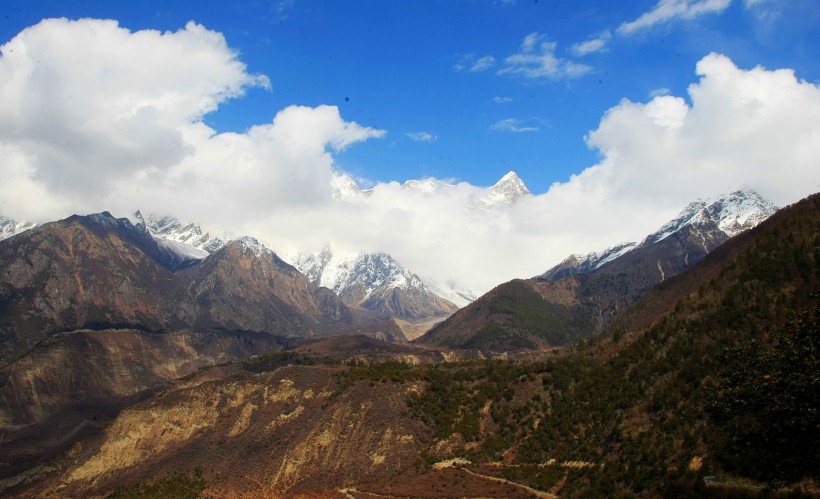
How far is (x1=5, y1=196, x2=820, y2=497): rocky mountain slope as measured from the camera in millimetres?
78875

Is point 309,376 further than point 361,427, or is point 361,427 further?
point 309,376

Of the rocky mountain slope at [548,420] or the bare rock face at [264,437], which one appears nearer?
the rocky mountain slope at [548,420]

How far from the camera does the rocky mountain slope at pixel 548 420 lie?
7888 centimetres

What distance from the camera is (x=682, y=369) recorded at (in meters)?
104

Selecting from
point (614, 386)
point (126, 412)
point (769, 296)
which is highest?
point (126, 412)

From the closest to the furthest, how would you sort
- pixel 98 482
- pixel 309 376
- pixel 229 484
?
1. pixel 229 484
2. pixel 98 482
3. pixel 309 376

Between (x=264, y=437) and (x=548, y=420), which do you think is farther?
(x=264, y=437)

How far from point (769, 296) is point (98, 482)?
135917mm

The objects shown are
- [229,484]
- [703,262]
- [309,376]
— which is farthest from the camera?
[703,262]

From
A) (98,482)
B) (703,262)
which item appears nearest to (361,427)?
(98,482)

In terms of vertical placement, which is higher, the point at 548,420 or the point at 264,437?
the point at 264,437

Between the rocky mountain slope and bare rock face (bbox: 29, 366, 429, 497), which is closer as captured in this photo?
the rocky mountain slope

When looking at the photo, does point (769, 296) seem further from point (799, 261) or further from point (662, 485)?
point (662, 485)

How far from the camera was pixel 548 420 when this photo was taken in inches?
4756
